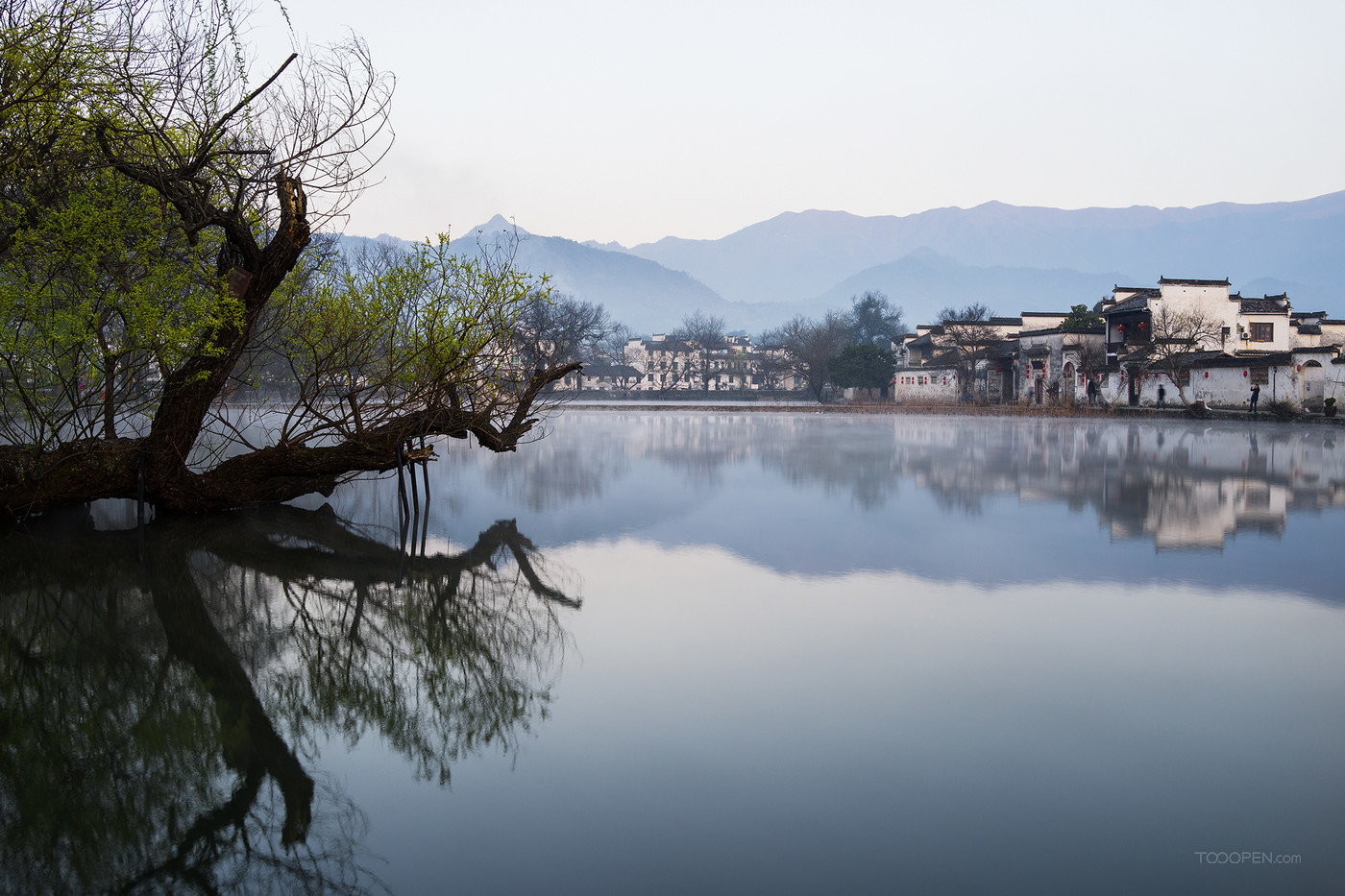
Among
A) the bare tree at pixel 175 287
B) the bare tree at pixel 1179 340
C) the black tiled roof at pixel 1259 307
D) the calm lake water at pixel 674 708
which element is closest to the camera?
the calm lake water at pixel 674 708

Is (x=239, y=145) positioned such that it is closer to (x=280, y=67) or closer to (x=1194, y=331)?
(x=280, y=67)

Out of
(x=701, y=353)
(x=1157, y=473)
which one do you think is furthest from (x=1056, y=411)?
(x=701, y=353)

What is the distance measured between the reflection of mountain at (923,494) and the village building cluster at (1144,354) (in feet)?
42.5

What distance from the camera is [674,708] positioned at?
6219mm

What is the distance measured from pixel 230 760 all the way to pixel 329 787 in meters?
0.80

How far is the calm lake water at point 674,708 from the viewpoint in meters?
4.34

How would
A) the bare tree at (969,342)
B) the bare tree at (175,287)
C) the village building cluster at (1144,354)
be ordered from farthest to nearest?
1. the bare tree at (969,342)
2. the village building cluster at (1144,354)
3. the bare tree at (175,287)

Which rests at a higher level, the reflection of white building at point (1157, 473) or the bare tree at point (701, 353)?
the bare tree at point (701, 353)

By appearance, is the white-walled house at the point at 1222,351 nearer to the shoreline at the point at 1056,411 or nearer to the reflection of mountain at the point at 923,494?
the shoreline at the point at 1056,411

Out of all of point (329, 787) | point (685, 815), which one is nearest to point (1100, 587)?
point (685, 815)

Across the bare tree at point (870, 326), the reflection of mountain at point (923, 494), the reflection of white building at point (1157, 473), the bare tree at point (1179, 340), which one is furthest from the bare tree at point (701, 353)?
the reflection of mountain at point (923, 494)

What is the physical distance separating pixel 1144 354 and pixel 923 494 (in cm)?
3740

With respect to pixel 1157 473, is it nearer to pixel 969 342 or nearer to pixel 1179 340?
pixel 1179 340

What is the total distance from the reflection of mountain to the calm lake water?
0.19 meters
